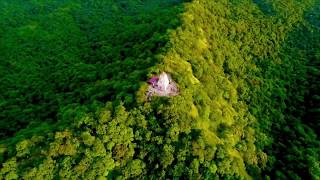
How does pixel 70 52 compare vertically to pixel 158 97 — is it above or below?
below

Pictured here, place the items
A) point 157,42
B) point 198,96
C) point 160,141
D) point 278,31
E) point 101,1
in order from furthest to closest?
point 101,1, point 278,31, point 157,42, point 198,96, point 160,141

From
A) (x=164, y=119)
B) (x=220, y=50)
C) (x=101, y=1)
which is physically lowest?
(x=101, y=1)

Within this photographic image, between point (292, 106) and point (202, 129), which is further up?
point (202, 129)

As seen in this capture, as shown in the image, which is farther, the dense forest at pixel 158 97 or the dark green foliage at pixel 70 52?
the dark green foliage at pixel 70 52

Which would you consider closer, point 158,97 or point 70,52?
point 158,97

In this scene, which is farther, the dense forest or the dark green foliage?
the dark green foliage

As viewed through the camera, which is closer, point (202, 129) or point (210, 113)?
point (202, 129)

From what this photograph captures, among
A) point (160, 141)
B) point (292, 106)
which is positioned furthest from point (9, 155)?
point (292, 106)

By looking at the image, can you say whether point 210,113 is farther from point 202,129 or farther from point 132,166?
point 132,166
